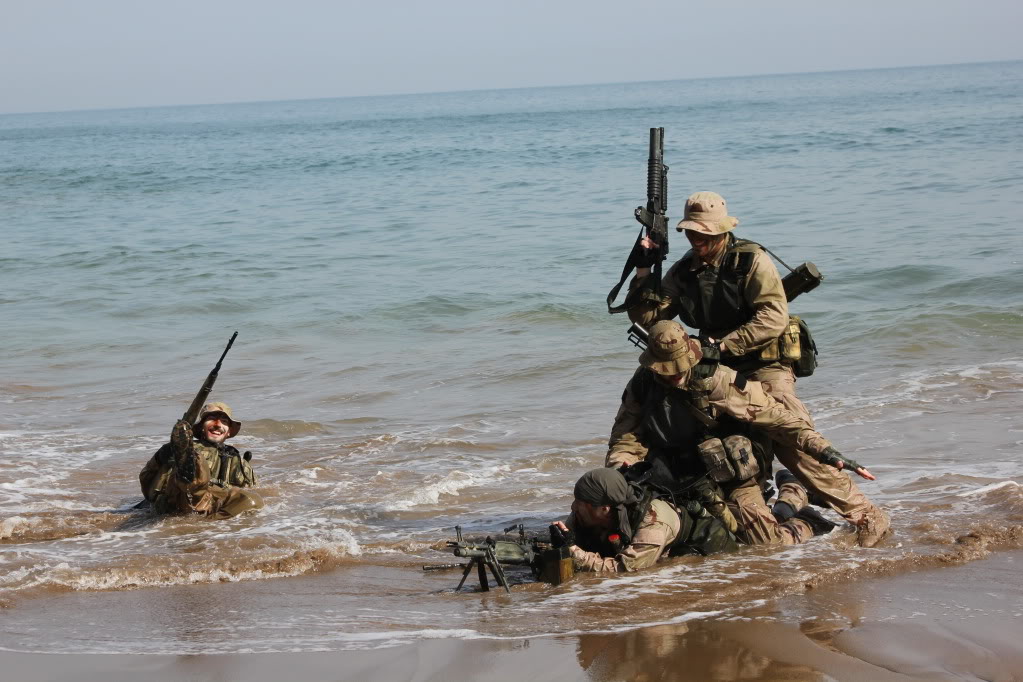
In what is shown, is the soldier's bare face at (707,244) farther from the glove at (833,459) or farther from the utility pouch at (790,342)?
the glove at (833,459)

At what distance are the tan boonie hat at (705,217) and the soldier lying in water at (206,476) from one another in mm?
2913

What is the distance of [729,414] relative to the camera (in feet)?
19.4

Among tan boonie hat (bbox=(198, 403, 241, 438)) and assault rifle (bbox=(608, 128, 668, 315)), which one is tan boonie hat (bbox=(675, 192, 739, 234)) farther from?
tan boonie hat (bbox=(198, 403, 241, 438))

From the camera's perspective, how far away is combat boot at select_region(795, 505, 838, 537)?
6418 mm

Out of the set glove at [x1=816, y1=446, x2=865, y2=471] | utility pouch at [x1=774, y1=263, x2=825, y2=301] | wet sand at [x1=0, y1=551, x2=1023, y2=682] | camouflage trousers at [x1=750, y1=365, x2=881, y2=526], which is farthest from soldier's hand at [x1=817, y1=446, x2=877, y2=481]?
utility pouch at [x1=774, y1=263, x2=825, y2=301]

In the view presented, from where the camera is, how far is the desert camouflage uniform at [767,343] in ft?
19.7

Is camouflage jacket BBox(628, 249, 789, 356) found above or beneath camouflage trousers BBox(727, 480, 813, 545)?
above

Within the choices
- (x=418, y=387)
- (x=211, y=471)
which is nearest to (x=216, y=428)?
(x=211, y=471)

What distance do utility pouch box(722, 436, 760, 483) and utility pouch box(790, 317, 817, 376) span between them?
575mm

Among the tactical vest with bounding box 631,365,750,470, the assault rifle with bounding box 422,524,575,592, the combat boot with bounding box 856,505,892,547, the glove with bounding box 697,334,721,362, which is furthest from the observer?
the combat boot with bounding box 856,505,892,547

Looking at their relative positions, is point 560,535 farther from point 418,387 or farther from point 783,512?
point 418,387

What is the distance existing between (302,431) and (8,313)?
7.80 meters

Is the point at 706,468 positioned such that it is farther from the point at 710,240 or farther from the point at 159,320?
the point at 159,320

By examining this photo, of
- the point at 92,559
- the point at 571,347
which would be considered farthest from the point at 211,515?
the point at 571,347
